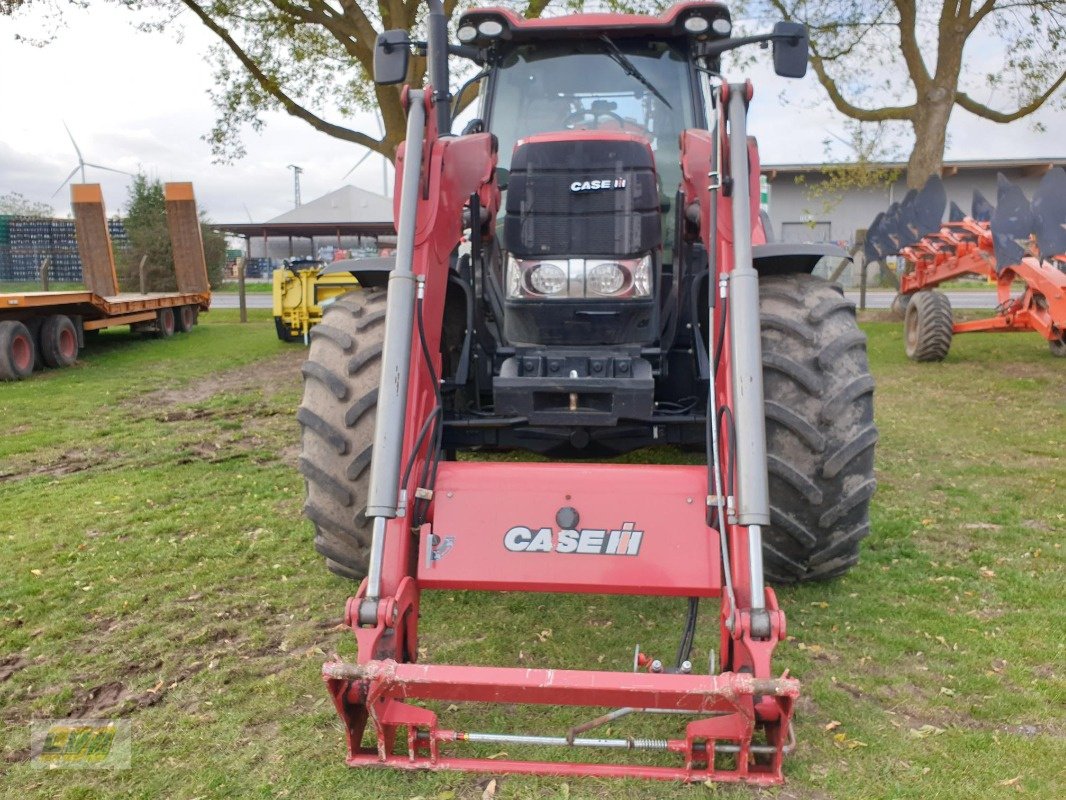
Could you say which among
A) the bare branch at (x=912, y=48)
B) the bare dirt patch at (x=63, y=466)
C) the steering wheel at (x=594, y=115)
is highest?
the bare branch at (x=912, y=48)

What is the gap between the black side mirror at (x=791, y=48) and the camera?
3654 mm

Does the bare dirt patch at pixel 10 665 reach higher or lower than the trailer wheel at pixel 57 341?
lower

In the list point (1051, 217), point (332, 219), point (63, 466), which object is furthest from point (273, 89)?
point (332, 219)

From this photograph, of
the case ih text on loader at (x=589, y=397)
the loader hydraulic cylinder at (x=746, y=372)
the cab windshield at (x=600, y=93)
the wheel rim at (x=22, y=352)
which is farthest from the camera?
the wheel rim at (x=22, y=352)

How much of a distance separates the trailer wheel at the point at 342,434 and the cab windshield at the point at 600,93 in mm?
1272

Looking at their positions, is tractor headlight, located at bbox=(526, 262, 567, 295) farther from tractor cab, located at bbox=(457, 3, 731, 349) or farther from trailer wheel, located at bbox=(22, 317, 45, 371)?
trailer wheel, located at bbox=(22, 317, 45, 371)

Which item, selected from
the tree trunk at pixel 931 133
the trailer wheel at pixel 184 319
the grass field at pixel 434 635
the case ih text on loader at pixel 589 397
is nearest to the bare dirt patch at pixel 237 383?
the grass field at pixel 434 635

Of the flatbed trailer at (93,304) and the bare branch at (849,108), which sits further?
the bare branch at (849,108)

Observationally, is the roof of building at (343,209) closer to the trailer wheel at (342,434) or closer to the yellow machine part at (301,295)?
the yellow machine part at (301,295)

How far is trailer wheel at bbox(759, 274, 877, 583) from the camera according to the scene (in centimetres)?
357

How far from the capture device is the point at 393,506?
2.98 m

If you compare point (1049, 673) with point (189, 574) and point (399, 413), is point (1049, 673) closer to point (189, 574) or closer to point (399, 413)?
→ point (399, 413)

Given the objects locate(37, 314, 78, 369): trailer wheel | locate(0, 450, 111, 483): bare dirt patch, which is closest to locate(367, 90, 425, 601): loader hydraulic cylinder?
locate(0, 450, 111, 483): bare dirt patch

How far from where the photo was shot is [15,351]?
11867mm
